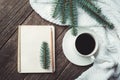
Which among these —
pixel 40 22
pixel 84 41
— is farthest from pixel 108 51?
pixel 40 22

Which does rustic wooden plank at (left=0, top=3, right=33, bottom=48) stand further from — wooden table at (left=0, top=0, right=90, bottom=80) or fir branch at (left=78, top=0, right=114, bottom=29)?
fir branch at (left=78, top=0, right=114, bottom=29)

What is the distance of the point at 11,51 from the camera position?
89cm

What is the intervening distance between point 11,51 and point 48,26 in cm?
12

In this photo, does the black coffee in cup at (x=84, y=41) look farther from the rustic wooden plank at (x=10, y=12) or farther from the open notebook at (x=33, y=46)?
the rustic wooden plank at (x=10, y=12)

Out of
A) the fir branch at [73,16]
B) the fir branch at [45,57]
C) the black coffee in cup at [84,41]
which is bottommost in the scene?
the fir branch at [45,57]

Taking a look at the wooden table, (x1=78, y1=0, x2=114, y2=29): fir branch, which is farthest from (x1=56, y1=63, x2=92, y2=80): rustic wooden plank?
(x1=78, y1=0, x2=114, y2=29): fir branch

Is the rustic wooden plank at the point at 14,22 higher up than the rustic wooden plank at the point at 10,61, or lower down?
higher up

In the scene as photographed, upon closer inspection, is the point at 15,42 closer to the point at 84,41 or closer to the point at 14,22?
the point at 14,22

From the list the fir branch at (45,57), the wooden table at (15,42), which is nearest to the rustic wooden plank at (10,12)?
the wooden table at (15,42)

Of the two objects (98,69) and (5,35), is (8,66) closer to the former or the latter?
(5,35)

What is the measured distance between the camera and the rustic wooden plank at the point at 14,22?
0.90 m

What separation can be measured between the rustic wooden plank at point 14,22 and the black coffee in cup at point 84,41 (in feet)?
0.52

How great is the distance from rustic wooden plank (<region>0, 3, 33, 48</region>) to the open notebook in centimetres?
2

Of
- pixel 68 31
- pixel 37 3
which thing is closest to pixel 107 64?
pixel 68 31
